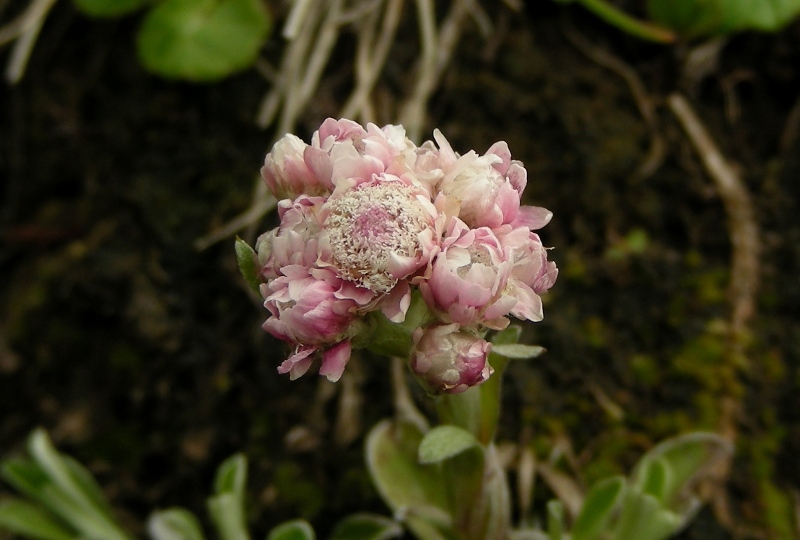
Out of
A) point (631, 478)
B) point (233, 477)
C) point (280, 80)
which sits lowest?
point (233, 477)

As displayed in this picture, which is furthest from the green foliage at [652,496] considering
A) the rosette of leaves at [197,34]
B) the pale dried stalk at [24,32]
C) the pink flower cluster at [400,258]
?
the pale dried stalk at [24,32]

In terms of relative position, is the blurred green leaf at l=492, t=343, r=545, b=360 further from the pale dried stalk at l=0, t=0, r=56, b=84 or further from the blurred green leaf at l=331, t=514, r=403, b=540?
the pale dried stalk at l=0, t=0, r=56, b=84

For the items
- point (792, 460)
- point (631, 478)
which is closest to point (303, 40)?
point (631, 478)

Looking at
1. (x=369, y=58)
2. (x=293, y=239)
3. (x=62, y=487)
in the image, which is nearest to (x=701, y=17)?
(x=369, y=58)

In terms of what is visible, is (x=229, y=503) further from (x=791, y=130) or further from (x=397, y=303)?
(x=791, y=130)

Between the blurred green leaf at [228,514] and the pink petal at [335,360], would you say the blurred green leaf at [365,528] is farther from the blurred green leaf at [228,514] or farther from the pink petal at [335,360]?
the pink petal at [335,360]

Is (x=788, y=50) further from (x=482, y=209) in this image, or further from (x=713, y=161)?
(x=482, y=209)

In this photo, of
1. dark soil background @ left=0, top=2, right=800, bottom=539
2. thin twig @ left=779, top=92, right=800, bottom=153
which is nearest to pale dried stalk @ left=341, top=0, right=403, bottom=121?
dark soil background @ left=0, top=2, right=800, bottom=539

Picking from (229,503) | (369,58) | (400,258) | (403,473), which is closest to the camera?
(400,258)
